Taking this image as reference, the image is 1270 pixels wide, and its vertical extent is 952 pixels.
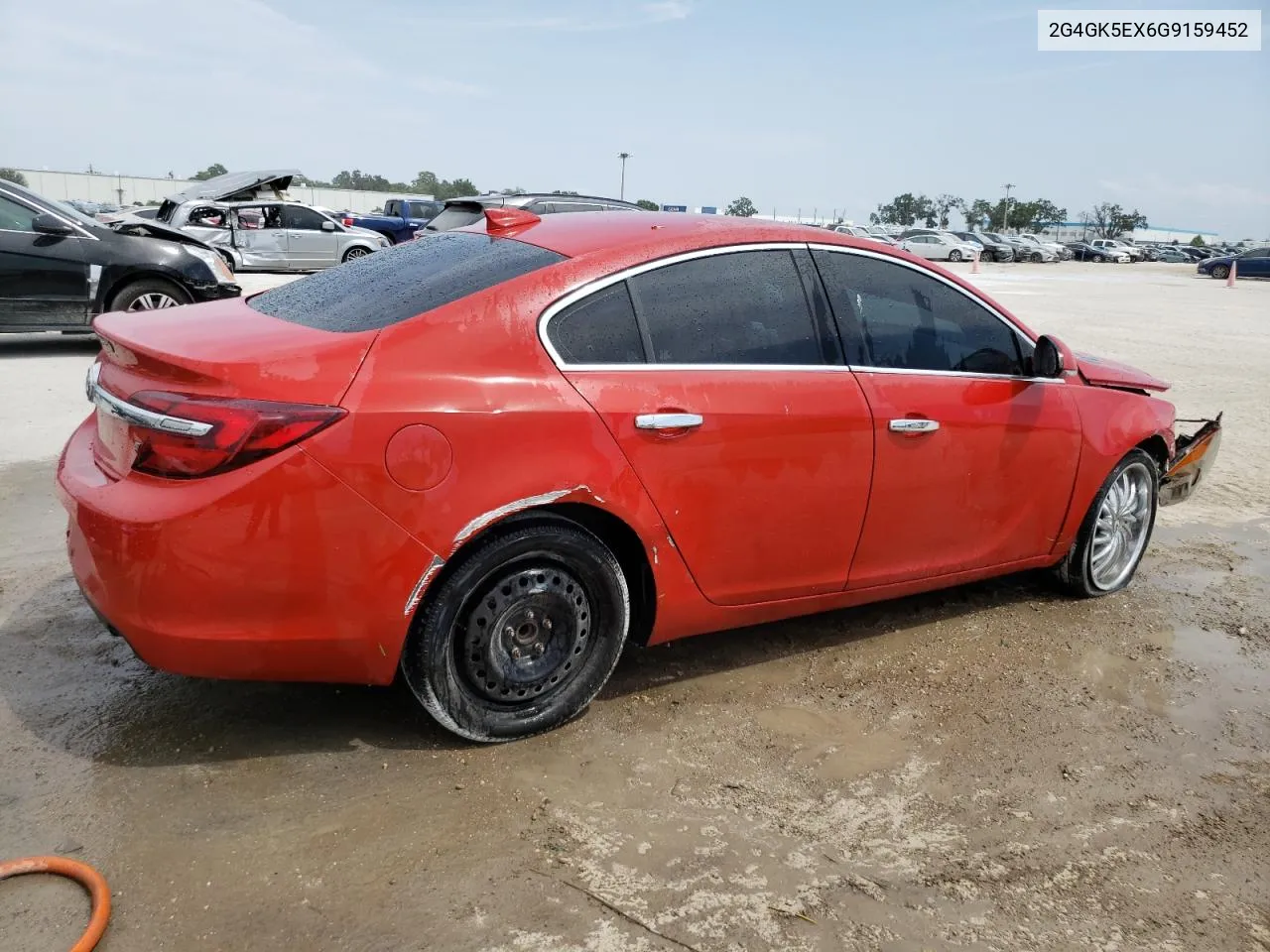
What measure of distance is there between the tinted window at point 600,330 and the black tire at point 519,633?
1.70 ft

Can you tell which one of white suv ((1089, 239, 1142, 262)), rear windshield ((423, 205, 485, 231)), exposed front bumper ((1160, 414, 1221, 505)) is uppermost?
white suv ((1089, 239, 1142, 262))

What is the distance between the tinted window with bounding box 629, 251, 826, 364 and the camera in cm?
323

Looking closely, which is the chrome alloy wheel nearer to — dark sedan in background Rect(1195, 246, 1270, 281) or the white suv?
dark sedan in background Rect(1195, 246, 1270, 281)

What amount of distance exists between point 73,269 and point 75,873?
824 cm

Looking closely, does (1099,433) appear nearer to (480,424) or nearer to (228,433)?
(480,424)

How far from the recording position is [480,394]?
2803 millimetres

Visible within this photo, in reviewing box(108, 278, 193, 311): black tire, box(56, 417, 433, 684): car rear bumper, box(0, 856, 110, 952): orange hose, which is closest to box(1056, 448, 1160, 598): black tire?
box(56, 417, 433, 684): car rear bumper

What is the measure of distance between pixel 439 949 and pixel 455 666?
2.83 feet

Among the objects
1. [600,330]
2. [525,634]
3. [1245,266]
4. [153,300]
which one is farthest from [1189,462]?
[1245,266]

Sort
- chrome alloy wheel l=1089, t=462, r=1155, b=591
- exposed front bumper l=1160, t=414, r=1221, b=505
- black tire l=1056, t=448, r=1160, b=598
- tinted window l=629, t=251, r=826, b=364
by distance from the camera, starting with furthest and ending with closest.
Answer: exposed front bumper l=1160, t=414, r=1221, b=505
chrome alloy wheel l=1089, t=462, r=1155, b=591
black tire l=1056, t=448, r=1160, b=598
tinted window l=629, t=251, r=826, b=364

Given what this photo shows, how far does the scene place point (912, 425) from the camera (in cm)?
365

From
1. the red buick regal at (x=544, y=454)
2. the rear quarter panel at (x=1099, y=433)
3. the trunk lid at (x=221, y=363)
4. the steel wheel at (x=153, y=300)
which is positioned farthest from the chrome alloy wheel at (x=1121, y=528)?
the steel wheel at (x=153, y=300)

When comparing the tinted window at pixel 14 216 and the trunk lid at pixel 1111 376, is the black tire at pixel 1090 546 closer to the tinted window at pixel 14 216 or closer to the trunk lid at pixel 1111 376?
the trunk lid at pixel 1111 376

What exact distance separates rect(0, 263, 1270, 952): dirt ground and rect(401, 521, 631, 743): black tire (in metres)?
0.14
